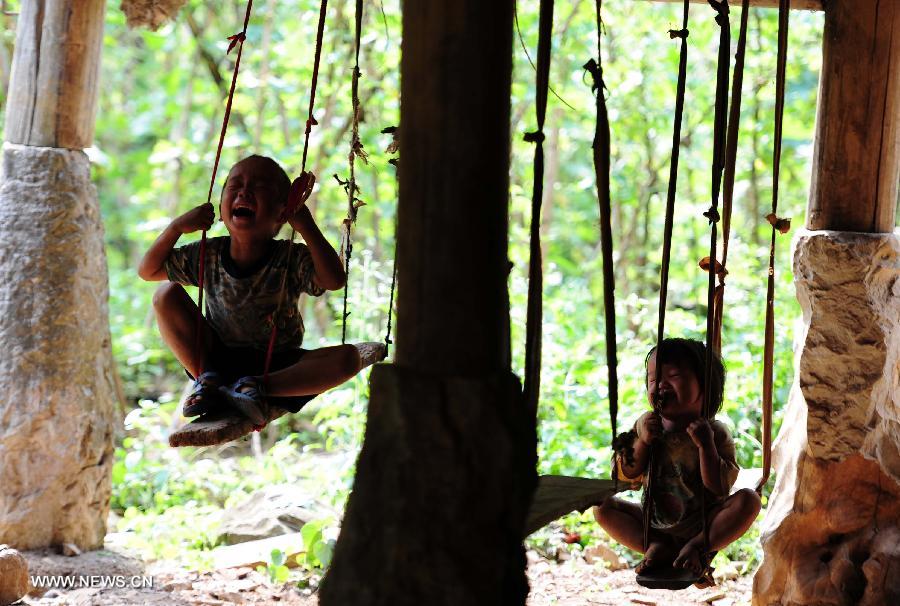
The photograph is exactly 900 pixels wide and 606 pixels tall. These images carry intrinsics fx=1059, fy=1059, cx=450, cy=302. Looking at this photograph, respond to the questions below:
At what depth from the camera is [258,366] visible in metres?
3.23

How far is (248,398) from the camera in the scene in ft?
9.39

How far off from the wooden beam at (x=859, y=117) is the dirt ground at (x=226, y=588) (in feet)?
6.05

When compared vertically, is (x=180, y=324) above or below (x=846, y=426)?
above

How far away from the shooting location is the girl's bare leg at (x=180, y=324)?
10.3ft

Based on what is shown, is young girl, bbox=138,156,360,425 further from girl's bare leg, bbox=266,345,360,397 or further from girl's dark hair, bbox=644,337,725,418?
girl's dark hair, bbox=644,337,725,418

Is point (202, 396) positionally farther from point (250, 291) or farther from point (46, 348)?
point (46, 348)

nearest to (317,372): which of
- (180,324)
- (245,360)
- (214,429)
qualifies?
(245,360)

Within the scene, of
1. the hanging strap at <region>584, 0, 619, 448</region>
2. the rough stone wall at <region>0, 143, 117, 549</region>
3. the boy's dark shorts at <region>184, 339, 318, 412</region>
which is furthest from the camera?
the rough stone wall at <region>0, 143, 117, 549</region>

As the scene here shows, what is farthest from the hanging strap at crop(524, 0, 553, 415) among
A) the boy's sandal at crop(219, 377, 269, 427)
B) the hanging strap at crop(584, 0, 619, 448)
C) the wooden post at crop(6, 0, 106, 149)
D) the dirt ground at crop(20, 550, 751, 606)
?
the wooden post at crop(6, 0, 106, 149)

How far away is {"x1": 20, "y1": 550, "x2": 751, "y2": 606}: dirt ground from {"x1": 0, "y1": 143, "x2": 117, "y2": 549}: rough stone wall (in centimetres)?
18

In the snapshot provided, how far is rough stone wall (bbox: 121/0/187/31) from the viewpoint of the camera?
A: 4.82 meters

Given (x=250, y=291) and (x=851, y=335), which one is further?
(x=851, y=335)

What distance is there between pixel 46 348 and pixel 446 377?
3349 mm

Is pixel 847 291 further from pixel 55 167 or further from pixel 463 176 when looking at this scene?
pixel 55 167
